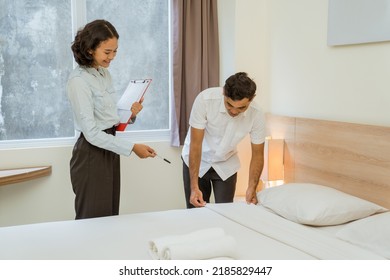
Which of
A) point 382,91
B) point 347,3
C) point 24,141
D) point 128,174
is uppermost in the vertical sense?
point 347,3

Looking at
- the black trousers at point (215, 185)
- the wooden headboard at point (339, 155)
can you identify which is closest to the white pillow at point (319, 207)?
the wooden headboard at point (339, 155)

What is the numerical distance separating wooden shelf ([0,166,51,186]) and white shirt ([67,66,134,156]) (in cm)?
91

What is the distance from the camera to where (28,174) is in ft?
10.2

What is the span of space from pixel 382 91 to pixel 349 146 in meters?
0.36

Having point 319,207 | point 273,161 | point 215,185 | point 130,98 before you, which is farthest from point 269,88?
point 319,207

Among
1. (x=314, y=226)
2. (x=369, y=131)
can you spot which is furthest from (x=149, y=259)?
(x=369, y=131)

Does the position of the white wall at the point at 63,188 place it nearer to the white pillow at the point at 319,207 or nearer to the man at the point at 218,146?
the man at the point at 218,146

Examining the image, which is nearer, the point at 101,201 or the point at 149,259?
the point at 149,259

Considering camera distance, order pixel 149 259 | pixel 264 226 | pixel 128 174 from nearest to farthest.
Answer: pixel 149 259 → pixel 264 226 → pixel 128 174

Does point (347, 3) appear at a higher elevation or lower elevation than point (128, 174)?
higher

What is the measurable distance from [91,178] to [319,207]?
1.15 meters

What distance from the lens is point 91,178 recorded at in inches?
92.5

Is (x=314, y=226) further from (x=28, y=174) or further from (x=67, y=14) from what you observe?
(x=67, y=14)

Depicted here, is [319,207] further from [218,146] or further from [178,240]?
[178,240]
